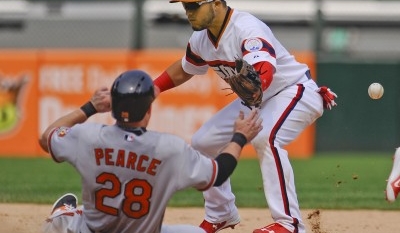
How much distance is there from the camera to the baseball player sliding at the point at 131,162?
Result: 15.2 feet

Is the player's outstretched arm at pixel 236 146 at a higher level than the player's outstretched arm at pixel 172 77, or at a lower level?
higher

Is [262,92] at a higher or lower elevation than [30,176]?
higher

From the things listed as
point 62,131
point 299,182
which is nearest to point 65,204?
point 62,131

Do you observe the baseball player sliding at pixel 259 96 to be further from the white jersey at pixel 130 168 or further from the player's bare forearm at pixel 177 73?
the white jersey at pixel 130 168

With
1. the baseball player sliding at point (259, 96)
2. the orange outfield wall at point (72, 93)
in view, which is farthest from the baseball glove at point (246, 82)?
the orange outfield wall at point (72, 93)

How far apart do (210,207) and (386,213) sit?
2317 mm

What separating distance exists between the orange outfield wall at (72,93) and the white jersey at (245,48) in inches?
252

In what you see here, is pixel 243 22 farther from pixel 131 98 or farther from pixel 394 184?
pixel 131 98

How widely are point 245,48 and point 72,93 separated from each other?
7.45 meters

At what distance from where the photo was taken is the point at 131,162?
4.62 metres

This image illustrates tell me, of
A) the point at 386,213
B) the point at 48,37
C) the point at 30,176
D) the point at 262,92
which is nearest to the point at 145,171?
the point at 262,92

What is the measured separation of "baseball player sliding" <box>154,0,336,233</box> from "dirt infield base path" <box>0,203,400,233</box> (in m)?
0.88

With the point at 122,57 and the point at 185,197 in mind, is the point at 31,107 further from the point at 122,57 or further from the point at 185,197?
the point at 185,197

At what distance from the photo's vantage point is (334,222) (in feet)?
24.8
